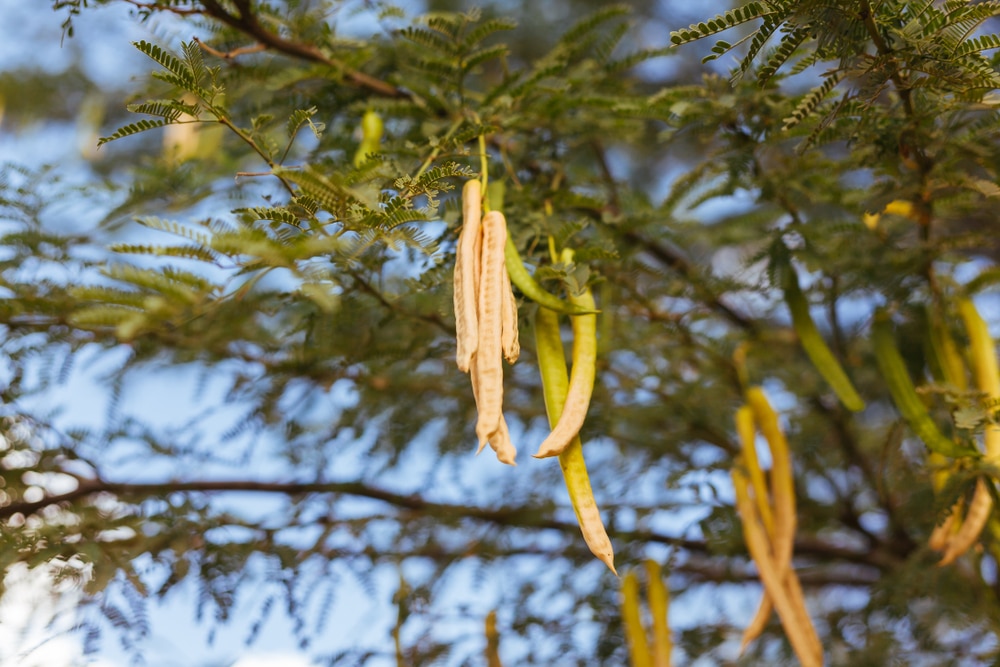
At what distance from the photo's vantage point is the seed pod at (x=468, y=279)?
1.01 m

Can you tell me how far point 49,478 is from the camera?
190 cm

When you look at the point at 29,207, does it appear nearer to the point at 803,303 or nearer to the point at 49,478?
the point at 49,478

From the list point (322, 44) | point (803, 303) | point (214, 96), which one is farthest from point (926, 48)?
point (322, 44)

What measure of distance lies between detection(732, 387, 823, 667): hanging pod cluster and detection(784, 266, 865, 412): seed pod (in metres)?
0.24

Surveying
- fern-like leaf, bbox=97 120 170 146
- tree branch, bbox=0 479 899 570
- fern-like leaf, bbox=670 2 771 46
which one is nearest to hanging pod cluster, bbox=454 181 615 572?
fern-like leaf, bbox=670 2 771 46

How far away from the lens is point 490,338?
1019 mm

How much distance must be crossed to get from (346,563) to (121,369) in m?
0.73

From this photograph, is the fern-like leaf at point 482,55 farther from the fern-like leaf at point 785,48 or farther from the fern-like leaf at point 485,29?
the fern-like leaf at point 785,48

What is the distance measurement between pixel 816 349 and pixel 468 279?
86 cm

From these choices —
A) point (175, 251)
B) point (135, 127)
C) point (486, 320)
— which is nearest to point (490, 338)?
point (486, 320)

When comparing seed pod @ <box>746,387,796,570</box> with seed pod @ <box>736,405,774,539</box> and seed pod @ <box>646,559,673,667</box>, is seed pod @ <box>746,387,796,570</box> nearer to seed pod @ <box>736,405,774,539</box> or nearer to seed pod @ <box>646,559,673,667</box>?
seed pod @ <box>736,405,774,539</box>

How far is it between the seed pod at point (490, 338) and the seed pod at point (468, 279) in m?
0.01

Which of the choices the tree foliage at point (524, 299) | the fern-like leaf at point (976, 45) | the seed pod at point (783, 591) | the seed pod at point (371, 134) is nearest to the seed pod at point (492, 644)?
the tree foliage at point (524, 299)

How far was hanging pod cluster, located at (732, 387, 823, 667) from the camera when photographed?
1.60m
